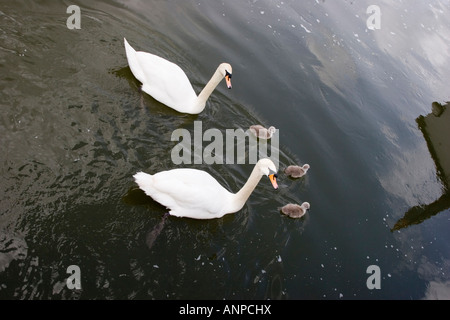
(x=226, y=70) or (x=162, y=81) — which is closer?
(x=162, y=81)

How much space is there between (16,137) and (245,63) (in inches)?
211

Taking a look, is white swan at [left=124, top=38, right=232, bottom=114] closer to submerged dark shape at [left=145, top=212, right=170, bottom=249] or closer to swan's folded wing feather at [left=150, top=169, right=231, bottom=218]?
swan's folded wing feather at [left=150, top=169, right=231, bottom=218]

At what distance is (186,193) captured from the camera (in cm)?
560

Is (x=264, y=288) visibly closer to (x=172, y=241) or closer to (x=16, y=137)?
(x=172, y=241)

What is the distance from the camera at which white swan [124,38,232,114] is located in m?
7.39

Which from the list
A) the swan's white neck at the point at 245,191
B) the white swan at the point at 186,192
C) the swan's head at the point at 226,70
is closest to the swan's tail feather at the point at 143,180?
the white swan at the point at 186,192

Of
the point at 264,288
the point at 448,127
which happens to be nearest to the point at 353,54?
the point at 448,127

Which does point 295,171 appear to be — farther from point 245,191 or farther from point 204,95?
point 204,95

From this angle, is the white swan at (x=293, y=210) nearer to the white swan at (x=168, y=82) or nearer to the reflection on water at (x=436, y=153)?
the reflection on water at (x=436, y=153)

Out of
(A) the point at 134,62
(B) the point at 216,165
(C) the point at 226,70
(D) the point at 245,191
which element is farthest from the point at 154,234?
(A) the point at 134,62

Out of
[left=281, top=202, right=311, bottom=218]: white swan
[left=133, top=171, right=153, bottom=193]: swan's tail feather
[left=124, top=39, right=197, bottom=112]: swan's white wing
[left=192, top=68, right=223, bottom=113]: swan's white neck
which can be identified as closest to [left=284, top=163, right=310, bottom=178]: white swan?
[left=281, top=202, right=311, bottom=218]: white swan

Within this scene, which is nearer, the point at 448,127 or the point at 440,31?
the point at 448,127

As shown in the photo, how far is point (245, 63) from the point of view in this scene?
9.45 metres

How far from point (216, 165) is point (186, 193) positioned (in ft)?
4.78
